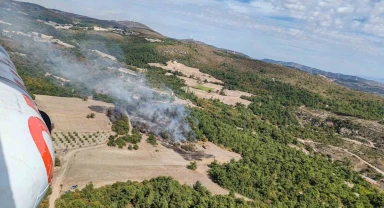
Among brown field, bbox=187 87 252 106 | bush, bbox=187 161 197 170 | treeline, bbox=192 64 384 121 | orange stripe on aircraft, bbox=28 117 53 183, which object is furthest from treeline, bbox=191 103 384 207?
orange stripe on aircraft, bbox=28 117 53 183

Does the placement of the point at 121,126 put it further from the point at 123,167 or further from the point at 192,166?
the point at 192,166

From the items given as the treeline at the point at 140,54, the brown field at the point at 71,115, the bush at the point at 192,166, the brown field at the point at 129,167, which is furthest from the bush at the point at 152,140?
the treeline at the point at 140,54

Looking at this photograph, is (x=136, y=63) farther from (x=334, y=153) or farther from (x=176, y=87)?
(x=334, y=153)

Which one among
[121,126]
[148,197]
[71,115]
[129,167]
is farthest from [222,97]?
[148,197]

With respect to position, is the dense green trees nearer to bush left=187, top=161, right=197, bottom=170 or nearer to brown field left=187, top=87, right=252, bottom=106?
bush left=187, top=161, right=197, bottom=170

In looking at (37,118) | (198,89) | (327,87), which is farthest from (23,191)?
(327,87)

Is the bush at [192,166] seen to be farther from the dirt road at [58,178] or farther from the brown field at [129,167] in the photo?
the dirt road at [58,178]

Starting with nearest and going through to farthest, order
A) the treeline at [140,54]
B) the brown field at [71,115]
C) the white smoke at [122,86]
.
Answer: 1. the brown field at [71,115]
2. the white smoke at [122,86]
3. the treeline at [140,54]
